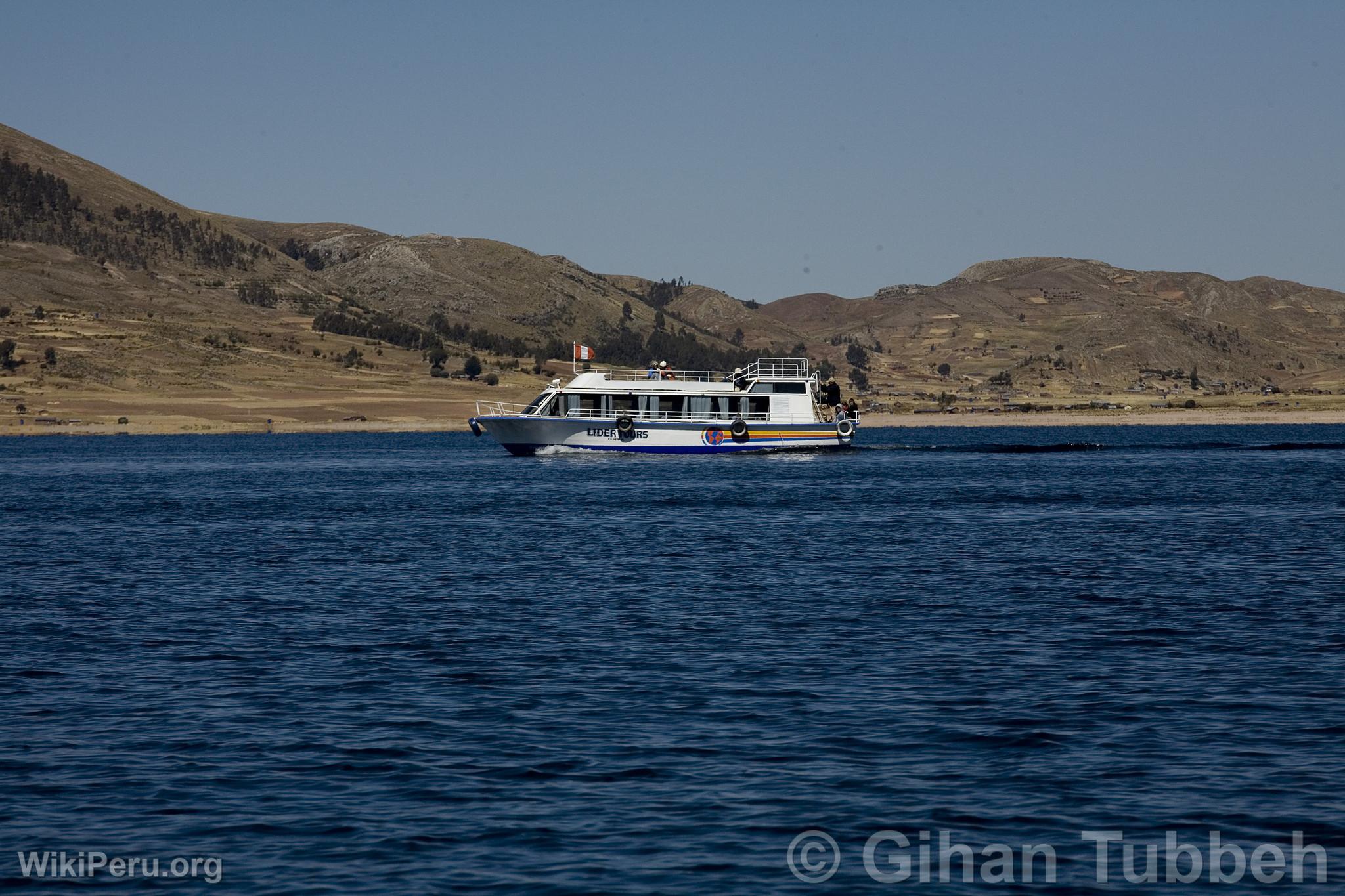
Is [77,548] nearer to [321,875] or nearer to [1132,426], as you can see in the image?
[321,875]

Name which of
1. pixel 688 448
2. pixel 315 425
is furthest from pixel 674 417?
pixel 315 425

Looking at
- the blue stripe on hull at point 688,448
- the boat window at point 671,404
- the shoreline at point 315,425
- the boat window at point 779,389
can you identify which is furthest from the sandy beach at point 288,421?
the boat window at point 779,389

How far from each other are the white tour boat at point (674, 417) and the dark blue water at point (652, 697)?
4975 cm

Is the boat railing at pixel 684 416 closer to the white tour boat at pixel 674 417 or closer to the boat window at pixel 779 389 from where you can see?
the white tour boat at pixel 674 417

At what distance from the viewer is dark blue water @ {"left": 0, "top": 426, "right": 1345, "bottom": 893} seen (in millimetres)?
15820

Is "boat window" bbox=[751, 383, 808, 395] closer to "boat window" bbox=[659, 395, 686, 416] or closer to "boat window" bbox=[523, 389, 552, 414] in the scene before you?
"boat window" bbox=[659, 395, 686, 416]

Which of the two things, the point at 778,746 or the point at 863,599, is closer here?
the point at 778,746

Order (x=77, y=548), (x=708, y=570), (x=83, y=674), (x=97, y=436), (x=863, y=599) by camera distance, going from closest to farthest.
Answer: (x=83, y=674), (x=863, y=599), (x=708, y=570), (x=77, y=548), (x=97, y=436)

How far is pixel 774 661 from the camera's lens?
84.0 feet

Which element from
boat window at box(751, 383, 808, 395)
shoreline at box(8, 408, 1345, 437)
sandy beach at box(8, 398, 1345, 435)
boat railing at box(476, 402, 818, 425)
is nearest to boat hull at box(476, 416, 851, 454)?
boat railing at box(476, 402, 818, 425)

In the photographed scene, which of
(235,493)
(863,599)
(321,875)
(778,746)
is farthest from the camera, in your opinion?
(235,493)

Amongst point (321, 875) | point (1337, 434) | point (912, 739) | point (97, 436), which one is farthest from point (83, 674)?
point (1337, 434)

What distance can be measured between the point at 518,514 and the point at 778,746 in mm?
42258

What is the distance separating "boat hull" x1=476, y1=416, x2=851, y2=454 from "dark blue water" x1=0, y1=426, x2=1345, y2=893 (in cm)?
4943
